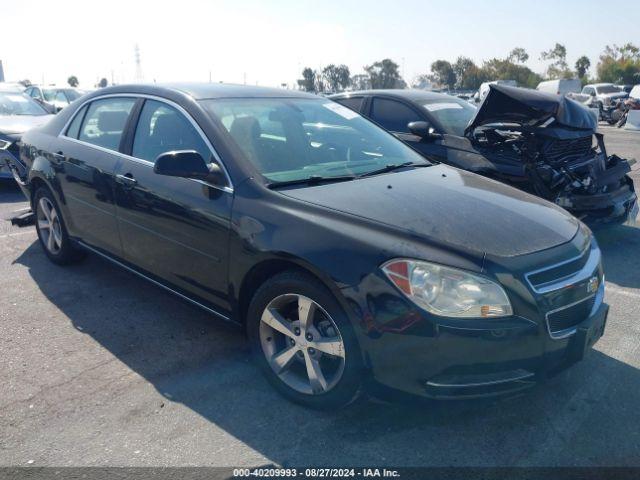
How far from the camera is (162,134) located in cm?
381

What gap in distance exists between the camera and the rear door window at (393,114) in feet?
23.1

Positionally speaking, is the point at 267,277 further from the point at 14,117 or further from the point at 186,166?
the point at 14,117

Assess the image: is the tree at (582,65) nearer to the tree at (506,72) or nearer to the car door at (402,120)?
the tree at (506,72)

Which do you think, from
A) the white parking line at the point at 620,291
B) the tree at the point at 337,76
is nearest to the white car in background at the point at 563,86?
the tree at the point at 337,76

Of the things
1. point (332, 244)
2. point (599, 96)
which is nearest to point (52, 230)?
point (332, 244)

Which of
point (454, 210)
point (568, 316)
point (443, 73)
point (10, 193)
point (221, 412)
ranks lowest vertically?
point (443, 73)

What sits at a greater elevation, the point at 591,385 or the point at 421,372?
the point at 421,372

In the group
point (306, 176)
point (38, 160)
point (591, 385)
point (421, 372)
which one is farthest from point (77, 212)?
point (591, 385)

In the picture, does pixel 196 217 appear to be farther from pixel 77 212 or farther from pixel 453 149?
pixel 453 149

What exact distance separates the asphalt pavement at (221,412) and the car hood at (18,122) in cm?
528

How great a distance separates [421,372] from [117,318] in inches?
98.0

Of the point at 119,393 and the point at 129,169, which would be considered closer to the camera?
the point at 119,393

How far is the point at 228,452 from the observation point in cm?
267

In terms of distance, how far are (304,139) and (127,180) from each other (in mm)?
1220
